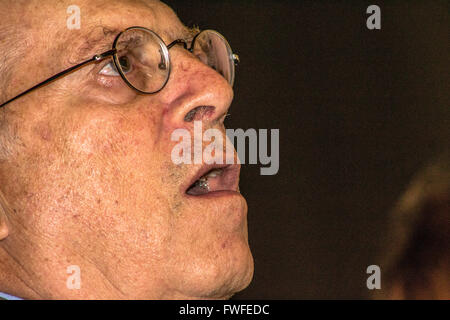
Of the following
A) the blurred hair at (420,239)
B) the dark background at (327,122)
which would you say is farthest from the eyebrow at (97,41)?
the blurred hair at (420,239)

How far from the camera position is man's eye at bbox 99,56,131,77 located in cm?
97

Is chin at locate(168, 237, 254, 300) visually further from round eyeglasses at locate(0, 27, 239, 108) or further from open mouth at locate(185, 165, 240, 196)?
round eyeglasses at locate(0, 27, 239, 108)

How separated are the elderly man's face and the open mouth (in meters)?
0.08

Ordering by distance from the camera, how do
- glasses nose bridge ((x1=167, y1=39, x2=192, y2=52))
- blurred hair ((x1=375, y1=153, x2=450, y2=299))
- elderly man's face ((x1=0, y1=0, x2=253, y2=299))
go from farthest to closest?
blurred hair ((x1=375, y1=153, x2=450, y2=299)) < glasses nose bridge ((x1=167, y1=39, x2=192, y2=52)) < elderly man's face ((x1=0, y1=0, x2=253, y2=299))

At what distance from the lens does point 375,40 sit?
6.22 feet

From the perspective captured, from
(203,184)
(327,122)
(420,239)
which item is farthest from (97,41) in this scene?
(420,239)

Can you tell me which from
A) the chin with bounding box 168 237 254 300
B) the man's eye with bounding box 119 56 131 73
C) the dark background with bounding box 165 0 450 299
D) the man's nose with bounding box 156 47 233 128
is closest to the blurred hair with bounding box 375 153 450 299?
the dark background with bounding box 165 0 450 299

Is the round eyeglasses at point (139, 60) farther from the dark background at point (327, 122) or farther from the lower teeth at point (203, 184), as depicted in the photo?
the dark background at point (327, 122)

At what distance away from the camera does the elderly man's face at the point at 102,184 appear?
0.89 metres

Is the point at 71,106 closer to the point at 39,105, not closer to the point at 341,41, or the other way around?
the point at 39,105

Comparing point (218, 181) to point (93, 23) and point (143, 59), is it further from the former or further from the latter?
point (93, 23)

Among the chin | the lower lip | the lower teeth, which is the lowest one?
the chin

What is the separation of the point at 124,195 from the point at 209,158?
0.58 ft
